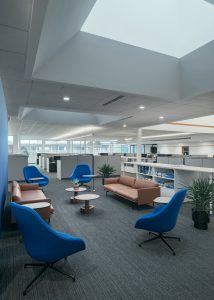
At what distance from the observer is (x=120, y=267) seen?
2.63 metres

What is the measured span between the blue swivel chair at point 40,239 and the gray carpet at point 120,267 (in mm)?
212

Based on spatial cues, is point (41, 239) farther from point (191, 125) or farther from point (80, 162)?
point (191, 125)

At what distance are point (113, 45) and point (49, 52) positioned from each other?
1473mm

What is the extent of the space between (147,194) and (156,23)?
168 inches

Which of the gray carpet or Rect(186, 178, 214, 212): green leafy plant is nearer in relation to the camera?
the gray carpet

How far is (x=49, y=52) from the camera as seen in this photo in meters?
3.54

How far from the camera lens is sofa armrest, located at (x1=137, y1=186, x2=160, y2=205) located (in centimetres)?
502

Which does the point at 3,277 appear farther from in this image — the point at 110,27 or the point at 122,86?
the point at 110,27

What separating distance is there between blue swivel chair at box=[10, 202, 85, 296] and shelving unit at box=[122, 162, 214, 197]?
12.8 ft

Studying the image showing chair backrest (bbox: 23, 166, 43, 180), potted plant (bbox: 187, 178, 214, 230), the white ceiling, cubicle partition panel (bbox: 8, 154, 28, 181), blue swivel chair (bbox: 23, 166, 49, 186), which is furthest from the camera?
cubicle partition panel (bbox: 8, 154, 28, 181)

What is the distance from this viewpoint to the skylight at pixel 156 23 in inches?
162

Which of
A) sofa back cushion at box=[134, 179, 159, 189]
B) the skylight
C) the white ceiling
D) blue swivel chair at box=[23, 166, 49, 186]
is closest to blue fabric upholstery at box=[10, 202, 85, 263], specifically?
the white ceiling

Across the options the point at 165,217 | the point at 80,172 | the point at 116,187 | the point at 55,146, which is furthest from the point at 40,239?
the point at 55,146

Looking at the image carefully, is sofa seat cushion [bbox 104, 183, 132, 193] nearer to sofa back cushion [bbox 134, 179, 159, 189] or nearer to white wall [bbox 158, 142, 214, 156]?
sofa back cushion [bbox 134, 179, 159, 189]
